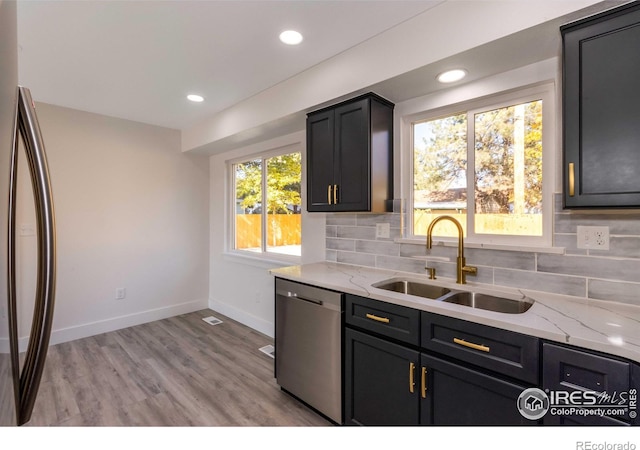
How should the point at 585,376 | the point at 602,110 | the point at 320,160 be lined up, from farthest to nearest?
the point at 320,160
the point at 602,110
the point at 585,376

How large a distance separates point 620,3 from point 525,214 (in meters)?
1.03

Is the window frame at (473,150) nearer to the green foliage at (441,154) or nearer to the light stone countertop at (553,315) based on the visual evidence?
the green foliage at (441,154)

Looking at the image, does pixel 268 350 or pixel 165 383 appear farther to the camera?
pixel 268 350

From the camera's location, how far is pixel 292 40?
1965mm

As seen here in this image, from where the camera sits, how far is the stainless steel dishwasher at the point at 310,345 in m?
1.87

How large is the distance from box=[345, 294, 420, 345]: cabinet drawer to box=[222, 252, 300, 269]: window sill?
1445 mm

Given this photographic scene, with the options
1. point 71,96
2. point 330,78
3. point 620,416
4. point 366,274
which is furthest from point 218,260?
point 620,416

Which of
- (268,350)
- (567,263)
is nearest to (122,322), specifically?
(268,350)

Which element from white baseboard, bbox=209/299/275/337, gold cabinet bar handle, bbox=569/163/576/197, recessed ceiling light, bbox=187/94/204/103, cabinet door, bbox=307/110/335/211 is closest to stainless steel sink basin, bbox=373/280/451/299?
cabinet door, bbox=307/110/335/211

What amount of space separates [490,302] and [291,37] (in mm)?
2057

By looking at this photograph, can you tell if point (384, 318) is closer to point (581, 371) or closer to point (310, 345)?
point (310, 345)

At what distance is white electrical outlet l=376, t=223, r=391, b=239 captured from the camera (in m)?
2.36

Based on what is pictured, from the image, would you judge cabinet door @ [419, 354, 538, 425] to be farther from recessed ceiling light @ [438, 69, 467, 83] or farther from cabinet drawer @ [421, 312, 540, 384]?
recessed ceiling light @ [438, 69, 467, 83]

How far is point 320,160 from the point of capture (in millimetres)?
2350
